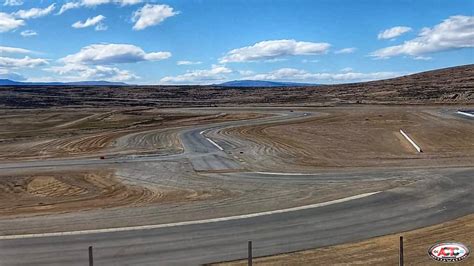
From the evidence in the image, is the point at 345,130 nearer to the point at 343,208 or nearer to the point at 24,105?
the point at 343,208

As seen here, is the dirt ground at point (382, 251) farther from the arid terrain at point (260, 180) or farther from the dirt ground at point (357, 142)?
the dirt ground at point (357, 142)

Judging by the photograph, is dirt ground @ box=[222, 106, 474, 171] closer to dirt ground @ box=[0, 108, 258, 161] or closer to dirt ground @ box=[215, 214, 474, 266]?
dirt ground @ box=[0, 108, 258, 161]

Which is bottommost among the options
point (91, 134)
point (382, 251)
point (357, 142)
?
point (382, 251)

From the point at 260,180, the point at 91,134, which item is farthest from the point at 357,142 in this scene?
the point at 91,134

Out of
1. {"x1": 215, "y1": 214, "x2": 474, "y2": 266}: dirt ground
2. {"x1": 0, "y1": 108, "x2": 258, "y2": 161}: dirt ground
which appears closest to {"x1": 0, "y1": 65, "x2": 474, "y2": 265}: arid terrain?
{"x1": 215, "y1": 214, "x2": 474, "y2": 266}: dirt ground

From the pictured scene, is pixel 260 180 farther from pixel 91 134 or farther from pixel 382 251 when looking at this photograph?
pixel 91 134
